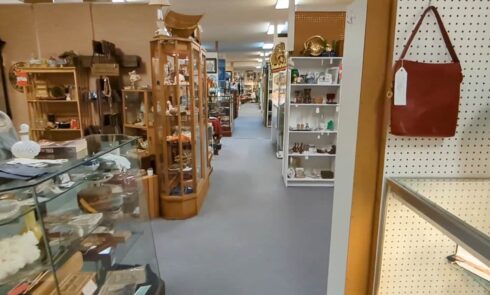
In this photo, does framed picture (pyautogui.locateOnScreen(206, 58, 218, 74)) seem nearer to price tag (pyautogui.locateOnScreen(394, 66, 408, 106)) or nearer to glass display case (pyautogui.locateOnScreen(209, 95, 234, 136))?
glass display case (pyautogui.locateOnScreen(209, 95, 234, 136))

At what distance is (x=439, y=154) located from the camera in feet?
3.97

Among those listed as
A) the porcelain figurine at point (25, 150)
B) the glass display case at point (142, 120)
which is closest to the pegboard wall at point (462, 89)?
the porcelain figurine at point (25, 150)

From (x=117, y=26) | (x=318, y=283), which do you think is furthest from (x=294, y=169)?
(x=117, y=26)

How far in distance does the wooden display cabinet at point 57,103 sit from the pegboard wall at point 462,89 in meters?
4.16

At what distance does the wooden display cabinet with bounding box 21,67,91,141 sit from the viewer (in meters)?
4.21

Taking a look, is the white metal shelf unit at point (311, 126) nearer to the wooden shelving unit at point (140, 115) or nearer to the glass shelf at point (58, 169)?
the wooden shelving unit at point (140, 115)

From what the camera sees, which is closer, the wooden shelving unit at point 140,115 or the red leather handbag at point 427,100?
the red leather handbag at point 427,100

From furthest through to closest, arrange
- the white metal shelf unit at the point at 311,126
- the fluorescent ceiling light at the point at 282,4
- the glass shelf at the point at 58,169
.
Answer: the fluorescent ceiling light at the point at 282,4 → the white metal shelf unit at the point at 311,126 → the glass shelf at the point at 58,169

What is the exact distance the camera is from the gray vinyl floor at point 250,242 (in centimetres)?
251

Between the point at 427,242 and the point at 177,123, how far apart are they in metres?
2.99

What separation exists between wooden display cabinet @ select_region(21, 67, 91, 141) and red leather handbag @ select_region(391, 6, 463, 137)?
13.7 ft

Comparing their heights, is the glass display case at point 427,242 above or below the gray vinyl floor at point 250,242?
above

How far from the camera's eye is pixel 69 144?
214 cm

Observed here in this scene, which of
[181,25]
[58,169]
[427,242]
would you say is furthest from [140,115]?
[427,242]
